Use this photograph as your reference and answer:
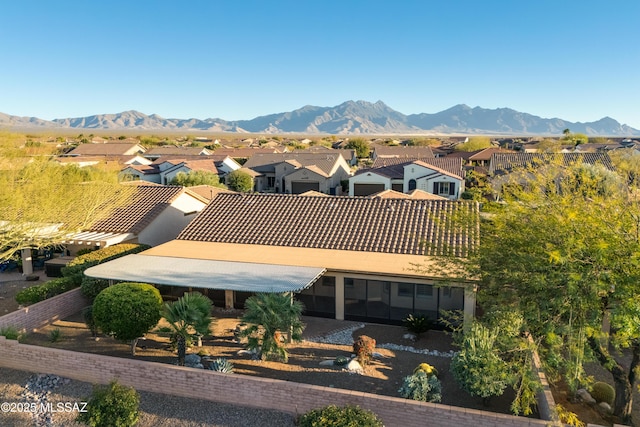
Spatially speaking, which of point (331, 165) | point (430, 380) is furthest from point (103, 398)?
point (331, 165)

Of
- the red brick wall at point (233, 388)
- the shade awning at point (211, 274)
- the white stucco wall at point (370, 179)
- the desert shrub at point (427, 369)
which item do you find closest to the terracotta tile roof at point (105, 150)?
the white stucco wall at point (370, 179)

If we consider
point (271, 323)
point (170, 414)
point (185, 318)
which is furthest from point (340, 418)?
point (185, 318)

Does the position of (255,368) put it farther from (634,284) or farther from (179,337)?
(634,284)

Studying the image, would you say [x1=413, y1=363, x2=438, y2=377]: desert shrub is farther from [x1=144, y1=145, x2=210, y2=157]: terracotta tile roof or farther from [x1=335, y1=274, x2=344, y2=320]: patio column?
[x1=144, y1=145, x2=210, y2=157]: terracotta tile roof

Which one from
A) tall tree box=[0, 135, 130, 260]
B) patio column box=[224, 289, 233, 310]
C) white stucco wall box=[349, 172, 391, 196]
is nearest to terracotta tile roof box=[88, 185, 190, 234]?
tall tree box=[0, 135, 130, 260]

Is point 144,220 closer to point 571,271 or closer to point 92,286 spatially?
point 92,286
